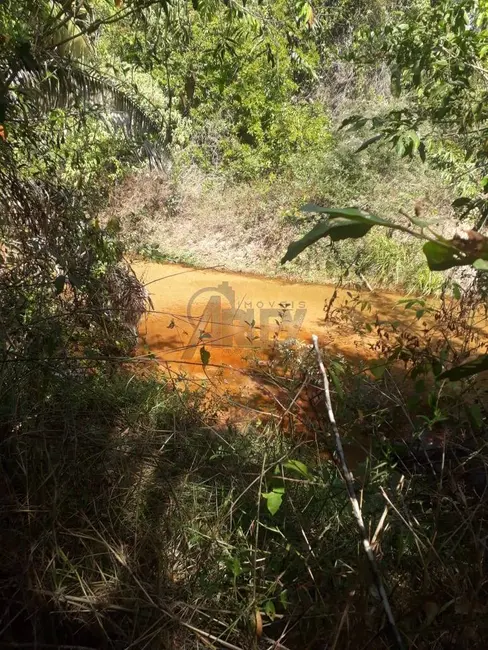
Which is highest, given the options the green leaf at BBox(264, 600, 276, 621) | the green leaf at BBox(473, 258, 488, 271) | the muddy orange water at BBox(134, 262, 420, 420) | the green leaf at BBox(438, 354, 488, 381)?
the green leaf at BBox(473, 258, 488, 271)

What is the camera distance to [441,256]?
1.90ft

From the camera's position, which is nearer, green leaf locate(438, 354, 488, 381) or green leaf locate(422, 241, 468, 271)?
green leaf locate(422, 241, 468, 271)

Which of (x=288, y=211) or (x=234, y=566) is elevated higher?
(x=288, y=211)

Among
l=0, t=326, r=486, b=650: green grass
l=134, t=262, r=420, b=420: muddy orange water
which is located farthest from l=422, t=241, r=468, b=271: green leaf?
l=134, t=262, r=420, b=420: muddy orange water

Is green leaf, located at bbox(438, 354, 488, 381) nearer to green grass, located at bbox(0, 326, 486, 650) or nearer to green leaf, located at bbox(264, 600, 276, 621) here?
green grass, located at bbox(0, 326, 486, 650)

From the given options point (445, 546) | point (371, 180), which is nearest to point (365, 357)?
point (445, 546)

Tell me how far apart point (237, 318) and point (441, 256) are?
6621 millimetres

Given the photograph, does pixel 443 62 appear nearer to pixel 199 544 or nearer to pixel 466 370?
pixel 466 370

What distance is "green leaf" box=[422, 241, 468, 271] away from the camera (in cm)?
57

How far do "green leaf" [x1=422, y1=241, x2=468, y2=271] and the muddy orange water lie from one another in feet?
12.3

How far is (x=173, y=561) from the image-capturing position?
174 cm

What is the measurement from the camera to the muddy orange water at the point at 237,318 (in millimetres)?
5062

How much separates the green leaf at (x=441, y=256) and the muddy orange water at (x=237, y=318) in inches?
148

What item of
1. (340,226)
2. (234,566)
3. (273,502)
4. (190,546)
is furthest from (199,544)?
(340,226)
